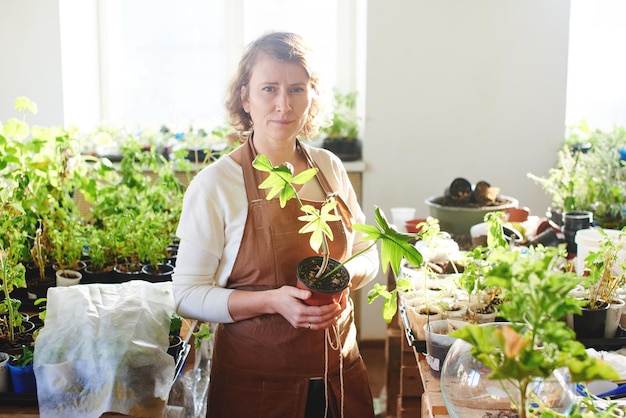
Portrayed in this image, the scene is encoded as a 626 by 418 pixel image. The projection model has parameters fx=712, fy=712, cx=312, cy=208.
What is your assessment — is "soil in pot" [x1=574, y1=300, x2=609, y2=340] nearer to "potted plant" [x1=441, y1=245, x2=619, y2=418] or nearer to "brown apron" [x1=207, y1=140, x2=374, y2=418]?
"brown apron" [x1=207, y1=140, x2=374, y2=418]

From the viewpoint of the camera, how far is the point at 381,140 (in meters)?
4.11

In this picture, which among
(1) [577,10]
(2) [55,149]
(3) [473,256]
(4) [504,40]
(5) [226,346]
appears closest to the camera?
(3) [473,256]

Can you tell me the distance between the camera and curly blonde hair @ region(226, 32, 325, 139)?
1945 mm

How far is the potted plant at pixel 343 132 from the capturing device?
4199 millimetres

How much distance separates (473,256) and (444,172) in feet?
8.13

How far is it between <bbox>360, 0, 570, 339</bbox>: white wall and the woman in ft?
6.98

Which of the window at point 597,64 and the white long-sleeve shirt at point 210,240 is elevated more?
the window at point 597,64

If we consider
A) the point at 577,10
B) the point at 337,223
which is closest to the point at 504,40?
the point at 577,10

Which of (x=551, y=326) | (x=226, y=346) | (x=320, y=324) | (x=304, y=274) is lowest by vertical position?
(x=226, y=346)

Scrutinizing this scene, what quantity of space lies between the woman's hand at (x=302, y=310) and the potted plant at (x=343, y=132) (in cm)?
245

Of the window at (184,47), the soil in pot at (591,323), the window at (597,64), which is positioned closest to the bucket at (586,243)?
the soil in pot at (591,323)

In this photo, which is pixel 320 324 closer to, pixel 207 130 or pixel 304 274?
pixel 304 274

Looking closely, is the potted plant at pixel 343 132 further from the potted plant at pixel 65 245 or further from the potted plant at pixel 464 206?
the potted plant at pixel 65 245

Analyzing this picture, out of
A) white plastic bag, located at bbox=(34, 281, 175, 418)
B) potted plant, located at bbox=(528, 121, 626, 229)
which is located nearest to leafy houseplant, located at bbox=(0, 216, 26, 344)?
white plastic bag, located at bbox=(34, 281, 175, 418)
